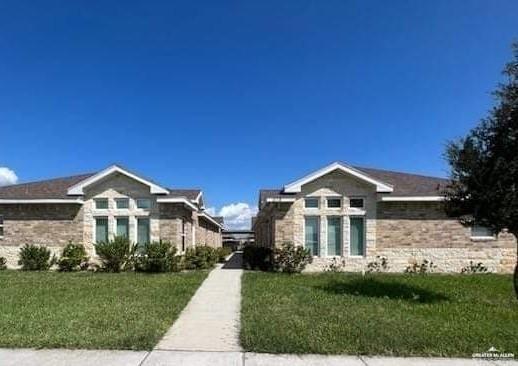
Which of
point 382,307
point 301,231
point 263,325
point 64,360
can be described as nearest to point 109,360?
point 64,360

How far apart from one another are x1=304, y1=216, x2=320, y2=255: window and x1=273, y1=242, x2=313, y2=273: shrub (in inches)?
15.0

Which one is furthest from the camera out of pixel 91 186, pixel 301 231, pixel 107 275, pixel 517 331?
pixel 91 186

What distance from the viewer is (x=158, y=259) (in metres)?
18.6

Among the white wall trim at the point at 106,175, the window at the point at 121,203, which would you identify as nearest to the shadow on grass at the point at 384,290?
the white wall trim at the point at 106,175

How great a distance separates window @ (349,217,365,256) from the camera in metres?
19.0

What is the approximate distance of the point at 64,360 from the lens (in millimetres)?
6465

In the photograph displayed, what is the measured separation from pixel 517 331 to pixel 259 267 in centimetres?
1269

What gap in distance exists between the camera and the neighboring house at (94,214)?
19953mm

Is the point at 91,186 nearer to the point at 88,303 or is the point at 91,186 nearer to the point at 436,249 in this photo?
the point at 88,303

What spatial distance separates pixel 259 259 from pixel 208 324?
36.9 ft

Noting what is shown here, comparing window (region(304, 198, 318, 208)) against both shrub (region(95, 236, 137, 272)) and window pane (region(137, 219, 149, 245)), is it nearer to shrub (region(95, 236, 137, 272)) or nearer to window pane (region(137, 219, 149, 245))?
window pane (region(137, 219, 149, 245))

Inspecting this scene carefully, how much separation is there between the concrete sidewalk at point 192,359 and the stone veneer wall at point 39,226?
14.2m

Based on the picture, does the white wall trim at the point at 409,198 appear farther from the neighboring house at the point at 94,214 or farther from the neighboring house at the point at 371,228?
the neighboring house at the point at 94,214

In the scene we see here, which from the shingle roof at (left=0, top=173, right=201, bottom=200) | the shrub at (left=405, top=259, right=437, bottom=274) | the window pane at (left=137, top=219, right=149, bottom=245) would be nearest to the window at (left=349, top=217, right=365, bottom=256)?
the shrub at (left=405, top=259, right=437, bottom=274)
